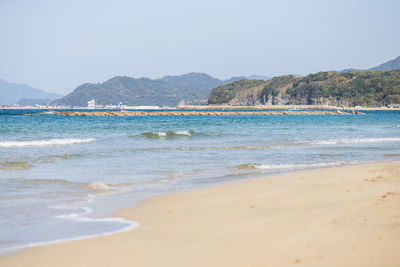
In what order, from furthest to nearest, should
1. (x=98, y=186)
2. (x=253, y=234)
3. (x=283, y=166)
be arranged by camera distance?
(x=283, y=166)
(x=98, y=186)
(x=253, y=234)

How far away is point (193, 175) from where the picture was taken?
1231cm

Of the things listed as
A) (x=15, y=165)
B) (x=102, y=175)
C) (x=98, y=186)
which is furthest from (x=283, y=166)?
(x=15, y=165)

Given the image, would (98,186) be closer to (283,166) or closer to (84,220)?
(84,220)

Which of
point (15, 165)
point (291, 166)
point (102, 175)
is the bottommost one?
point (291, 166)

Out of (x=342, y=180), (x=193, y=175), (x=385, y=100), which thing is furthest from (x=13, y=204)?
(x=385, y=100)

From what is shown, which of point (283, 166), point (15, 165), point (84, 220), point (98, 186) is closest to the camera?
point (84, 220)

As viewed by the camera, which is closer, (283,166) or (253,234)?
(253,234)

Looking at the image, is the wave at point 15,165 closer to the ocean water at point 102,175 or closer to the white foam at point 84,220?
the ocean water at point 102,175

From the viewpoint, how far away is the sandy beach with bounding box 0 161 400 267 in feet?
15.7

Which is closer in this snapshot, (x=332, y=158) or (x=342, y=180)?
(x=342, y=180)

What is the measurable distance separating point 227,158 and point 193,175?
4231mm

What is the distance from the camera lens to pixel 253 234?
5609mm

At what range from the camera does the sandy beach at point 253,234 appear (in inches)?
189

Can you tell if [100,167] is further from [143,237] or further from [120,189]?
[143,237]
